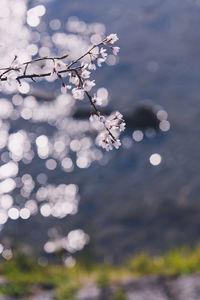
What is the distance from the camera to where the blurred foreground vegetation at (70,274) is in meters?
7.16

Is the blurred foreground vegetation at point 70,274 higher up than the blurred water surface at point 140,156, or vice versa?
the blurred water surface at point 140,156

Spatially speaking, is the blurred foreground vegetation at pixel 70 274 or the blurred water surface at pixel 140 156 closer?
the blurred foreground vegetation at pixel 70 274

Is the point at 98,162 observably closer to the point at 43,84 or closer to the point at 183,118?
the point at 183,118

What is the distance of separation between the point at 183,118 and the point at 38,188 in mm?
4853

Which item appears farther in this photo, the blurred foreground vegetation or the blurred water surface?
the blurred water surface

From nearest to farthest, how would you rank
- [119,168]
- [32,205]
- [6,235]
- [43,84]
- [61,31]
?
[6,235], [32,205], [119,168], [43,84], [61,31]

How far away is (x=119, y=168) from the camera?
40.1 feet

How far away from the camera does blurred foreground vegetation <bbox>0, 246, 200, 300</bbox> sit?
23.5 ft

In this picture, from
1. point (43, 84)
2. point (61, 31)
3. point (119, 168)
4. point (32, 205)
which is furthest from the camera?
point (61, 31)

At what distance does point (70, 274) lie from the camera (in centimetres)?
793

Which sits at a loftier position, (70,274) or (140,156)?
(140,156)

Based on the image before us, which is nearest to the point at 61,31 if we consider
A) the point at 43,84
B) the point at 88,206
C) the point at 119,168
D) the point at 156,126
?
the point at 43,84

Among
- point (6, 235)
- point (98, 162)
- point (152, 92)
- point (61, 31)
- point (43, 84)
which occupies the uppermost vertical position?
point (61, 31)

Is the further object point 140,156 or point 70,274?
point 140,156
